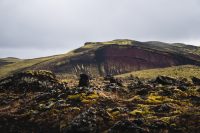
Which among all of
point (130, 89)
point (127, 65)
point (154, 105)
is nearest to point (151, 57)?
point (127, 65)

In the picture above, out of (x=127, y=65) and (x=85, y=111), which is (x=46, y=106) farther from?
(x=127, y=65)

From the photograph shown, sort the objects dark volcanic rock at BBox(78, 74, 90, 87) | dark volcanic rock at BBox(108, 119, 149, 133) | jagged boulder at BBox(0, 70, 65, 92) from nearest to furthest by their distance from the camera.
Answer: dark volcanic rock at BBox(108, 119, 149, 133), dark volcanic rock at BBox(78, 74, 90, 87), jagged boulder at BBox(0, 70, 65, 92)

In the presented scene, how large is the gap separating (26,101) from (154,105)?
21603mm

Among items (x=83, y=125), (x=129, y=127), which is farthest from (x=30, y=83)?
(x=129, y=127)

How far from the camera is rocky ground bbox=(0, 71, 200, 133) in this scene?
38.9m

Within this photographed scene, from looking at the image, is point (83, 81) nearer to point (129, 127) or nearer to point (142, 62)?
point (129, 127)

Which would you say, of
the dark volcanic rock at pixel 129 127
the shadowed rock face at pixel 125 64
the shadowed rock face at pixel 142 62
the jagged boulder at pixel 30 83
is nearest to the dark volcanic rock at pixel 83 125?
the dark volcanic rock at pixel 129 127

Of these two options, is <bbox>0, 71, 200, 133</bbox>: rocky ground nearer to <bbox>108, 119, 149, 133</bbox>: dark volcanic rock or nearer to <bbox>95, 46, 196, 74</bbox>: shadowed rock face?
<bbox>108, 119, 149, 133</bbox>: dark volcanic rock

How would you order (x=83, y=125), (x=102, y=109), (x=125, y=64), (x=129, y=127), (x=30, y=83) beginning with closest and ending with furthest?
(x=129, y=127)
(x=83, y=125)
(x=102, y=109)
(x=30, y=83)
(x=125, y=64)

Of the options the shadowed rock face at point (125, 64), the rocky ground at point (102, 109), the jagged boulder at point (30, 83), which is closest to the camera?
the rocky ground at point (102, 109)

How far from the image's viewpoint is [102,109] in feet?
144

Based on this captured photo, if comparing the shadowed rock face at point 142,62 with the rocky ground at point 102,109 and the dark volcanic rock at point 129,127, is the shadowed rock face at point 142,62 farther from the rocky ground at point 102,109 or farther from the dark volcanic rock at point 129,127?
the dark volcanic rock at point 129,127

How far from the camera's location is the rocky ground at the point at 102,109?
128ft

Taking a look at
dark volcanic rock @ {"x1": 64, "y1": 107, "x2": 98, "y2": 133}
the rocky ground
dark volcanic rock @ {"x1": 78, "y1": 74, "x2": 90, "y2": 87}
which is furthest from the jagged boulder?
dark volcanic rock @ {"x1": 64, "y1": 107, "x2": 98, "y2": 133}
